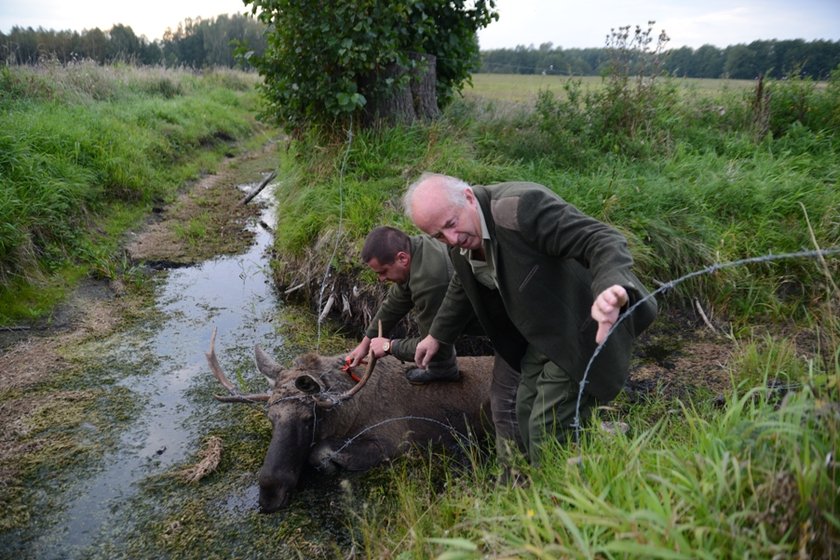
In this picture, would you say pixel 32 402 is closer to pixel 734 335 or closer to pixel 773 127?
pixel 734 335

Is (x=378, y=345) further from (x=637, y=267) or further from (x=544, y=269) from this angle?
(x=637, y=267)

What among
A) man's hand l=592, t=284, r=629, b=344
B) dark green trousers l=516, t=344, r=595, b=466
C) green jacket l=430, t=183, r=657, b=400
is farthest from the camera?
dark green trousers l=516, t=344, r=595, b=466

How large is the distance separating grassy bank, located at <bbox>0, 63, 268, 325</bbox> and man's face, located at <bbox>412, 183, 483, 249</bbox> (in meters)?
5.33

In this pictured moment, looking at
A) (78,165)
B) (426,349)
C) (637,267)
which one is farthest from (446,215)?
(78,165)

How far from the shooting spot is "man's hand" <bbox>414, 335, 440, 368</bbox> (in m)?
4.23

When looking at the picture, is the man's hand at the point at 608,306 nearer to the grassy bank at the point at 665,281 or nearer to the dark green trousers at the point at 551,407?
the grassy bank at the point at 665,281

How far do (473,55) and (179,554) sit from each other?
28.8 ft

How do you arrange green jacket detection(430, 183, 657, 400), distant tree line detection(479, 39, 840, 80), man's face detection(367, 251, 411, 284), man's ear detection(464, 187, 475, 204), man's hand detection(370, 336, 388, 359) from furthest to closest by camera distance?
distant tree line detection(479, 39, 840, 80) < man's hand detection(370, 336, 388, 359) < man's face detection(367, 251, 411, 284) < man's ear detection(464, 187, 475, 204) < green jacket detection(430, 183, 657, 400)

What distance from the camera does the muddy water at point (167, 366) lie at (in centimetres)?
397

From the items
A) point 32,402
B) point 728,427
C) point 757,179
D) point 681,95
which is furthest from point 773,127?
point 32,402

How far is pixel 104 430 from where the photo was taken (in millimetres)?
4891

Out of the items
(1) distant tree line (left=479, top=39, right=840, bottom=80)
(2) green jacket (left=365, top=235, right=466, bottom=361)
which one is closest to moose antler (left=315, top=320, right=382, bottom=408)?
(2) green jacket (left=365, top=235, right=466, bottom=361)

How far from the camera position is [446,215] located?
3.25 m

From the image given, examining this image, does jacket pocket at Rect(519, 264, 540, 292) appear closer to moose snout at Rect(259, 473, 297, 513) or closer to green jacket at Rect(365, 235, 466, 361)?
green jacket at Rect(365, 235, 466, 361)
